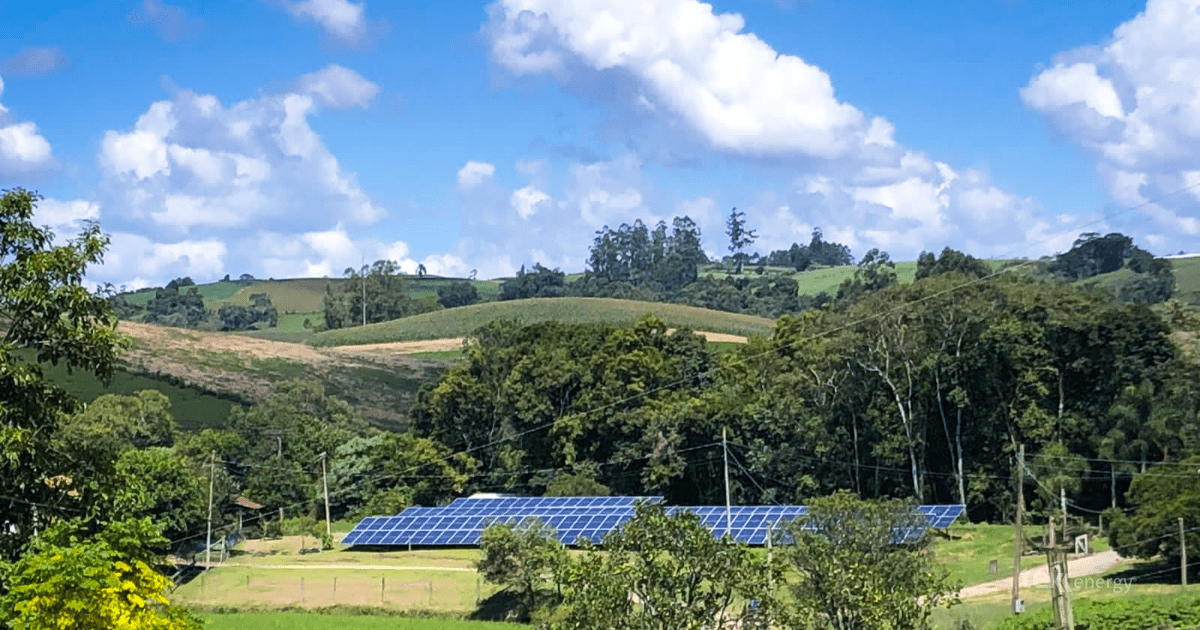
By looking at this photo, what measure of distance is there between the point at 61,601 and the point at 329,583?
39738 millimetres

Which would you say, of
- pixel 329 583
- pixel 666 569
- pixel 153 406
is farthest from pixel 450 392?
pixel 666 569

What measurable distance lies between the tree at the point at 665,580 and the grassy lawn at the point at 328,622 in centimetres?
2595

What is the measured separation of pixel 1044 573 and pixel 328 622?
26456mm

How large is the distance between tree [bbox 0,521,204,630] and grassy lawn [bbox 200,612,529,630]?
2874 cm

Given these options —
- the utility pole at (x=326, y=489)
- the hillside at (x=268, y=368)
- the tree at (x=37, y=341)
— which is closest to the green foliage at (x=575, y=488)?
the utility pole at (x=326, y=489)

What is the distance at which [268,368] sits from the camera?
108 meters

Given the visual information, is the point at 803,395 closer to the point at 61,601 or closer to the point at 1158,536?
the point at 1158,536

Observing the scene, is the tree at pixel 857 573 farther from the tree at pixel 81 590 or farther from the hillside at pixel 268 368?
the hillside at pixel 268 368

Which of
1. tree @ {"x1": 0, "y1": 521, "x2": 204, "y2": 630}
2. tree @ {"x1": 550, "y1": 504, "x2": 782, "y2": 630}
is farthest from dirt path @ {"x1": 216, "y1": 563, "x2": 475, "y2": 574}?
tree @ {"x1": 0, "y1": 521, "x2": 204, "y2": 630}

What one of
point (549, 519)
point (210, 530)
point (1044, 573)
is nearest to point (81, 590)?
point (1044, 573)

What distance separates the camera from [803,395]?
3027 inches

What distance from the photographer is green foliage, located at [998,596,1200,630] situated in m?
→ 36.9

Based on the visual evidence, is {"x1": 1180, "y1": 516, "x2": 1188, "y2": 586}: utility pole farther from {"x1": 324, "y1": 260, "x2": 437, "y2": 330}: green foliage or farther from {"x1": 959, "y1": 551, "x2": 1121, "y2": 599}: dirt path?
{"x1": 324, "y1": 260, "x2": 437, "y2": 330}: green foliage

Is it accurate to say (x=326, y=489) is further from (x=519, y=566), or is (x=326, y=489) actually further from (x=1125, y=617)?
(x=1125, y=617)
